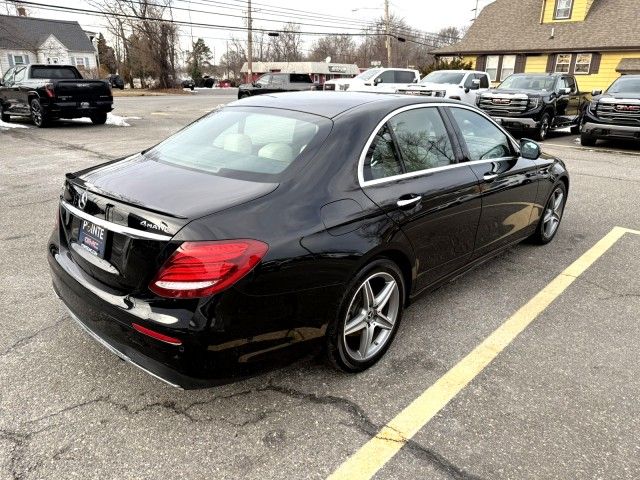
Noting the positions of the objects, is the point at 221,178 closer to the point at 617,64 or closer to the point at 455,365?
the point at 455,365

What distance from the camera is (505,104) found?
14070mm

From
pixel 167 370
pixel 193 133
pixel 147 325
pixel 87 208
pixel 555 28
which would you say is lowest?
pixel 167 370

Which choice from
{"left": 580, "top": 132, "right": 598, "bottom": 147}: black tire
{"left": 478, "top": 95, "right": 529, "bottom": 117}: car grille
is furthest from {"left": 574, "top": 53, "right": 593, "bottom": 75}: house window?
{"left": 478, "top": 95, "right": 529, "bottom": 117}: car grille

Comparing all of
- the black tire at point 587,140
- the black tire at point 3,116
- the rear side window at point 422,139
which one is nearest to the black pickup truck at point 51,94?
the black tire at point 3,116

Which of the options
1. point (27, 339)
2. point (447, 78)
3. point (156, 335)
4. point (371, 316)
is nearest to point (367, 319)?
point (371, 316)

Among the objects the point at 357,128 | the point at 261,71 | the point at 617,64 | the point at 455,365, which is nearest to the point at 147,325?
A: the point at 357,128

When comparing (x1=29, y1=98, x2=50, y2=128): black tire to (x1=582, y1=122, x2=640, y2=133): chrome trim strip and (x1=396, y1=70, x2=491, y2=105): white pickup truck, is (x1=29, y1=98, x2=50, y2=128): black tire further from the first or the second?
(x1=582, y1=122, x2=640, y2=133): chrome trim strip

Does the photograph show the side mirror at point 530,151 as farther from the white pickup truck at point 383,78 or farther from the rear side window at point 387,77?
the rear side window at point 387,77

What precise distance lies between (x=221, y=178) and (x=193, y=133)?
0.94 meters

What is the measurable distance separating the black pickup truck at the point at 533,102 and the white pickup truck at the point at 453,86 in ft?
2.39

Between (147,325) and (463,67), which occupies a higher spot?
(463,67)

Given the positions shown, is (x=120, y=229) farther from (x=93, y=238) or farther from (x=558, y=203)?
(x=558, y=203)

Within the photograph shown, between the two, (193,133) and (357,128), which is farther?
(193,133)

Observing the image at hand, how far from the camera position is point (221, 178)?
2664 millimetres
